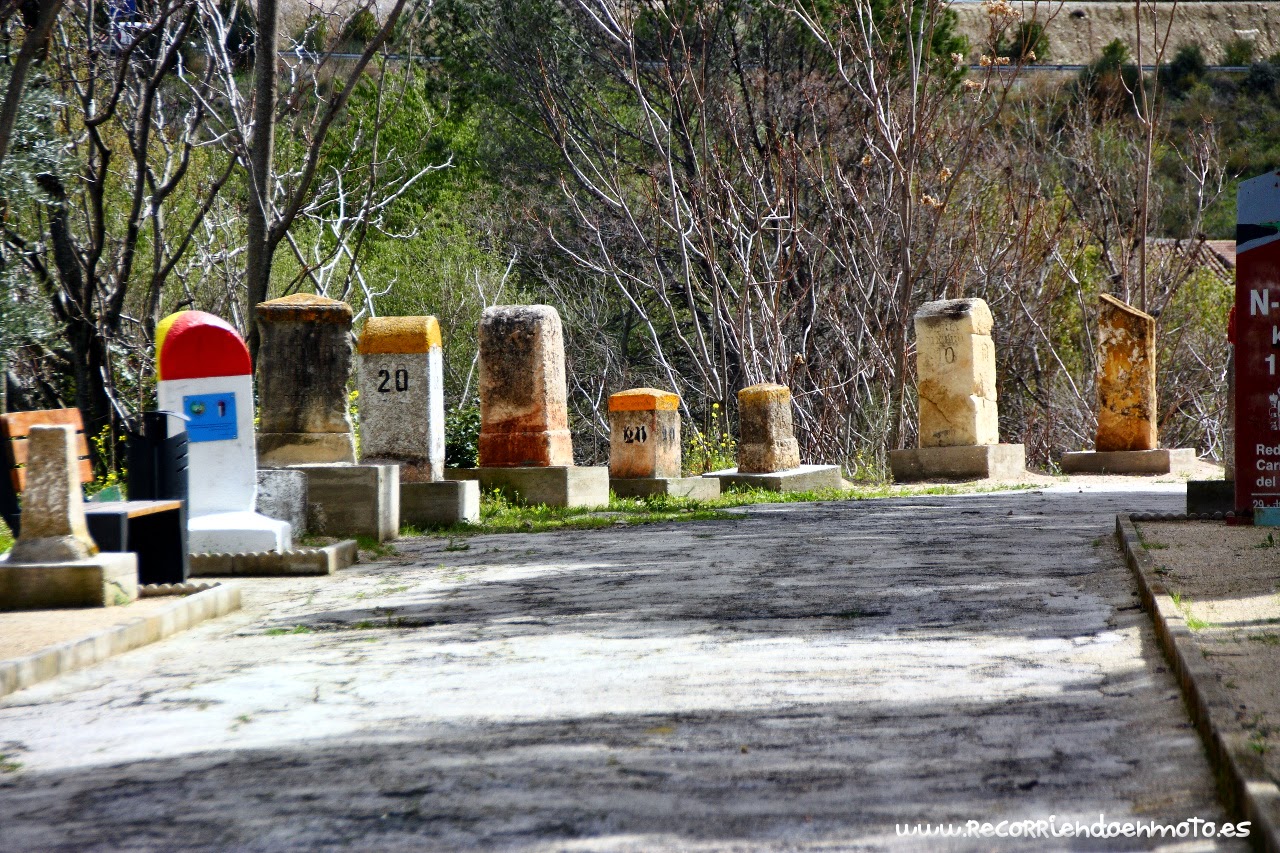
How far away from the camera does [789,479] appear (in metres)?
15.5

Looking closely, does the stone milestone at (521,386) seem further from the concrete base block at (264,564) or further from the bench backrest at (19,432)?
the bench backrest at (19,432)

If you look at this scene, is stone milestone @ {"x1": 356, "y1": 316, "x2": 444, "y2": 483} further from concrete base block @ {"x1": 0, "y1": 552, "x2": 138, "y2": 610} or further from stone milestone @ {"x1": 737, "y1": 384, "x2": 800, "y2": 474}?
concrete base block @ {"x1": 0, "y1": 552, "x2": 138, "y2": 610}

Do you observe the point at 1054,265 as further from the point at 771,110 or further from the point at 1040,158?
the point at 771,110

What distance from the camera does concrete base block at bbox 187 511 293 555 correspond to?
26.6ft

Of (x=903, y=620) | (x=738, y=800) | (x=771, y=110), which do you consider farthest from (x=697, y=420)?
(x=738, y=800)

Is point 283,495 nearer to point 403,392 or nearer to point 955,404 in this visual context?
point 403,392

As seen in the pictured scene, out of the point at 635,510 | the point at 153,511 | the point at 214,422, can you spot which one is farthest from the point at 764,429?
the point at 153,511

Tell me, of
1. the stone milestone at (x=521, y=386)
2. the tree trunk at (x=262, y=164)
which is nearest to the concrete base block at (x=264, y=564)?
the tree trunk at (x=262, y=164)

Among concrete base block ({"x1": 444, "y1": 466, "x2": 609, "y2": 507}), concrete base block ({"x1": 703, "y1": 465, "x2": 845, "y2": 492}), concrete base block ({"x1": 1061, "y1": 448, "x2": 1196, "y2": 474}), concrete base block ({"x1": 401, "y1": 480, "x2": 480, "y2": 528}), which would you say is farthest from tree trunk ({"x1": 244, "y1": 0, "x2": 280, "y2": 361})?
concrete base block ({"x1": 1061, "y1": 448, "x2": 1196, "y2": 474})

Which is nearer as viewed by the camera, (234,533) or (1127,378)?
(234,533)

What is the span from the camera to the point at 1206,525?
8.78m

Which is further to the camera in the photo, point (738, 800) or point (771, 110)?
point (771, 110)

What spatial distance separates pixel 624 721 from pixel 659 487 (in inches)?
429

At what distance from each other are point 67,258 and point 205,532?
22.9 ft
